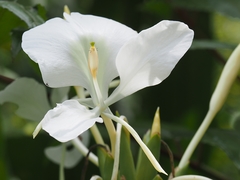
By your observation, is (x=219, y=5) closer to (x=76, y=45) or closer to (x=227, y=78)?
(x=227, y=78)

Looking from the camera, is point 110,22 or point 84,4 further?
point 84,4

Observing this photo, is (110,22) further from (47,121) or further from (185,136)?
Result: (185,136)

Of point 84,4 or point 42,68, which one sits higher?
point 42,68

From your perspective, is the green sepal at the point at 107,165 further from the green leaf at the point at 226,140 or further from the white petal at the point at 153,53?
the green leaf at the point at 226,140

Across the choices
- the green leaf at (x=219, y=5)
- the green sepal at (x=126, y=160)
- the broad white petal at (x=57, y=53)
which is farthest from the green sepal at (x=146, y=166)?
the green leaf at (x=219, y=5)

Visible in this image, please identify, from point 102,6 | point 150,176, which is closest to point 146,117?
point 102,6

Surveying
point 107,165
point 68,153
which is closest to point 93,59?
point 107,165

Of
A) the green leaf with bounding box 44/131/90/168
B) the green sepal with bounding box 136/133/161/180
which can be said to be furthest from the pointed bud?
the green leaf with bounding box 44/131/90/168
